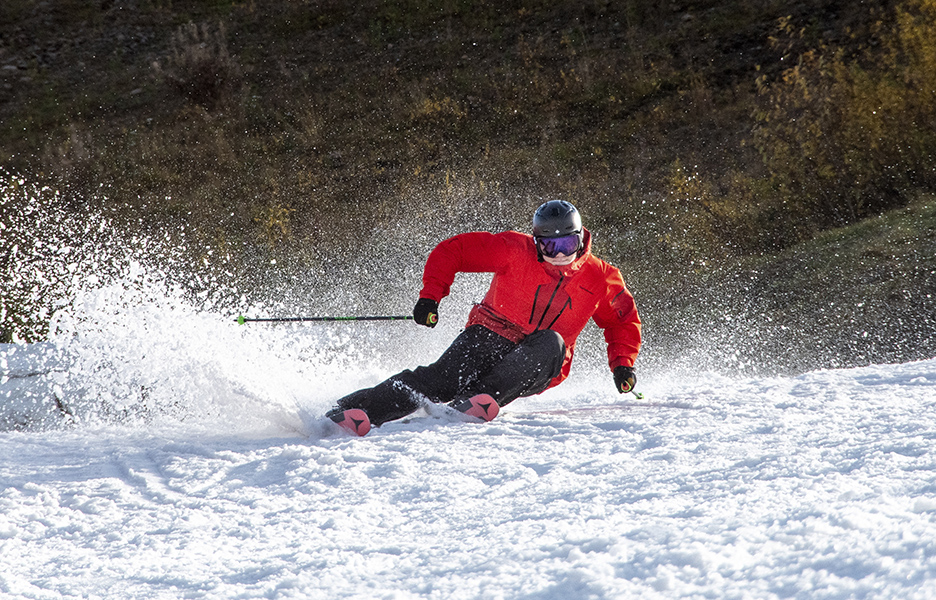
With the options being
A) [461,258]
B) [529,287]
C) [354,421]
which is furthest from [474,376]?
[354,421]

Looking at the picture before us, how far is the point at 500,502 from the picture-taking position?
8.61 feet

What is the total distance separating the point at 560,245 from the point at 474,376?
85 cm

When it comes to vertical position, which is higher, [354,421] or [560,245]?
[560,245]

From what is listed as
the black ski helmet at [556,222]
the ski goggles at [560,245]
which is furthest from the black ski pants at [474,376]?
the black ski helmet at [556,222]

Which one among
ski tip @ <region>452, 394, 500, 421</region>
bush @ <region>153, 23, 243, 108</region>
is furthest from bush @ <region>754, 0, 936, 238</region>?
bush @ <region>153, 23, 243, 108</region>

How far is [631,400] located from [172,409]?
9.26 ft

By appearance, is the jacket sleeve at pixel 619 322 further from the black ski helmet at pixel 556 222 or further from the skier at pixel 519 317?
the black ski helmet at pixel 556 222

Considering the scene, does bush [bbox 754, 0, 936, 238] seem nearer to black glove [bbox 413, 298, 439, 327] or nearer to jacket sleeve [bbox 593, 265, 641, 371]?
jacket sleeve [bbox 593, 265, 641, 371]

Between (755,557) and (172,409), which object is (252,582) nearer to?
(755,557)

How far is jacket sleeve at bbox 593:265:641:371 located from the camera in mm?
4418

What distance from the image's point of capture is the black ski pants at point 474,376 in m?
3.84

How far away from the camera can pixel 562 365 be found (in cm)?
420

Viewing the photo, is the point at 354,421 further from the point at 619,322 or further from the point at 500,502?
the point at 619,322

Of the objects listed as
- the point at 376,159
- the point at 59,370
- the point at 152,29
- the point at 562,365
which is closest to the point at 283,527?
the point at 562,365
